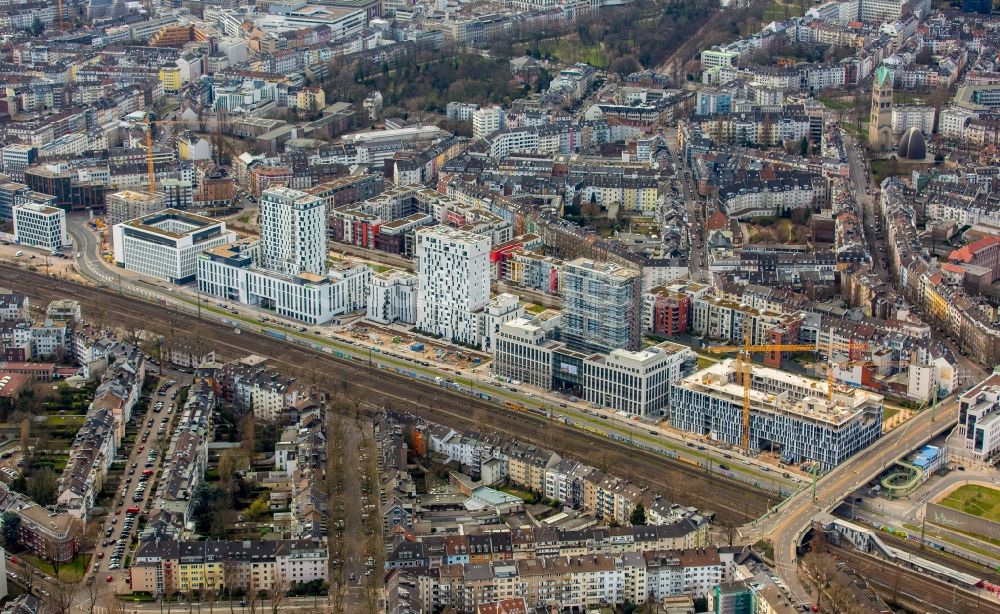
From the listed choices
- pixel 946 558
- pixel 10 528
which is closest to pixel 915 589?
pixel 946 558

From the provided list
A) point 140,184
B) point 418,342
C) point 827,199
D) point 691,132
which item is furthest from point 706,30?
point 418,342

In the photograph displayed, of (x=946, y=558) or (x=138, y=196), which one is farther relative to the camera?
(x=138, y=196)

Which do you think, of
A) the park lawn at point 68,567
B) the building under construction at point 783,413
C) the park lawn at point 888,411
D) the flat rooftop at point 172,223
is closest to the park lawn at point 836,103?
the flat rooftop at point 172,223

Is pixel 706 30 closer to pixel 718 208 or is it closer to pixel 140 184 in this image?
pixel 718 208

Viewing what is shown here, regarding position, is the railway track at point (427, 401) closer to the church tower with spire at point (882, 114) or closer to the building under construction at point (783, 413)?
the building under construction at point (783, 413)

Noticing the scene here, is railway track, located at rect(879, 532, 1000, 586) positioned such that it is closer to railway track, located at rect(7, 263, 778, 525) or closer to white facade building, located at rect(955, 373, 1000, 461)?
railway track, located at rect(7, 263, 778, 525)

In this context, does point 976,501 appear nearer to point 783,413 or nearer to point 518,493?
point 783,413

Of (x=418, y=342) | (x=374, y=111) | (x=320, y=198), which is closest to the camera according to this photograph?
(x=418, y=342)

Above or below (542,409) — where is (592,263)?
above
